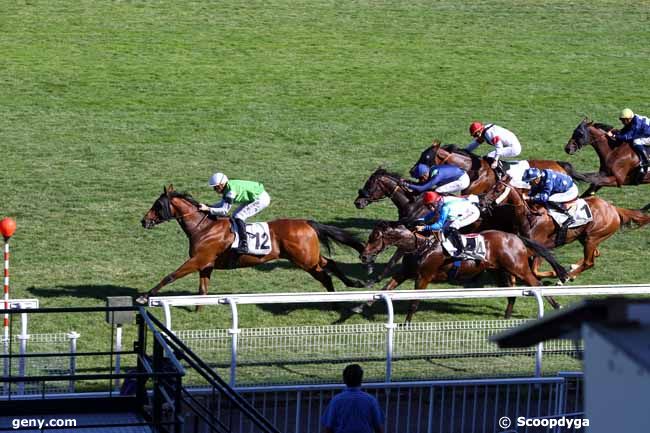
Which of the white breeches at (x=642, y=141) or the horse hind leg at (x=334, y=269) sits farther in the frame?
the white breeches at (x=642, y=141)

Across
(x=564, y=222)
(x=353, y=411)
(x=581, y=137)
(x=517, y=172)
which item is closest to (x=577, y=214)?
(x=564, y=222)

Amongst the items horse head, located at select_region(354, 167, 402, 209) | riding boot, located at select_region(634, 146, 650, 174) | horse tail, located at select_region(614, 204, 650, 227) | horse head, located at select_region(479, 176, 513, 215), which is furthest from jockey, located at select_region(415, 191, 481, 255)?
riding boot, located at select_region(634, 146, 650, 174)

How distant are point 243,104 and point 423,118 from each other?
3203 millimetres

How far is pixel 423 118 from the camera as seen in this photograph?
74.5ft

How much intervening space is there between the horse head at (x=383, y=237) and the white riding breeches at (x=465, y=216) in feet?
1.76

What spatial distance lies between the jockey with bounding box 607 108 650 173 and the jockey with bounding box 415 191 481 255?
4.43 meters

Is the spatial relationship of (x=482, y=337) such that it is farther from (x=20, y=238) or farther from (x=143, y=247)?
(x=20, y=238)

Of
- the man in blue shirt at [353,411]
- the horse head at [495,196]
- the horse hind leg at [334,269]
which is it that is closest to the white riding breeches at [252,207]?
the horse hind leg at [334,269]

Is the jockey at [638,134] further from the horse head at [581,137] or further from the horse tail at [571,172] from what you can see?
the horse tail at [571,172]

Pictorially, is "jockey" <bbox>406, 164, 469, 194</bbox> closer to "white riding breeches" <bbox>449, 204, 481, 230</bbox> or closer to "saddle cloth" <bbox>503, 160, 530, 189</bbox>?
"saddle cloth" <bbox>503, 160, 530, 189</bbox>

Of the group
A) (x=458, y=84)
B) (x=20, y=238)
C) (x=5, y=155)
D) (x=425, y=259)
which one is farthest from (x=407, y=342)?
(x=458, y=84)

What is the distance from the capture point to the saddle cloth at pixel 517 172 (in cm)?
1470

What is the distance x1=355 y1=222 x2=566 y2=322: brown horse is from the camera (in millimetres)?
12523

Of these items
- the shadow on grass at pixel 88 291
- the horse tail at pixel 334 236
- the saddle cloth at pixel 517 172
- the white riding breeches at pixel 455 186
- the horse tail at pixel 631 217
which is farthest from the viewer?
the saddle cloth at pixel 517 172
